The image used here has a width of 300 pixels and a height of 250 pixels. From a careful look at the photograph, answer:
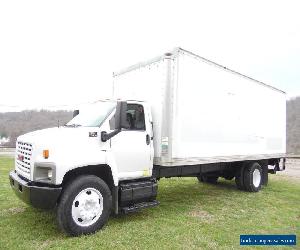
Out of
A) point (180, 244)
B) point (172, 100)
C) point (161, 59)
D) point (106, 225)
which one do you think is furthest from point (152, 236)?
point (161, 59)

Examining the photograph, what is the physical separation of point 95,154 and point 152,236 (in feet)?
6.05

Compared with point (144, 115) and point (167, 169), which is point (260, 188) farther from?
point (144, 115)

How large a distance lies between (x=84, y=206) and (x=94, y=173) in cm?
74

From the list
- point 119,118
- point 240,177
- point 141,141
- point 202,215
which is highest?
point 119,118

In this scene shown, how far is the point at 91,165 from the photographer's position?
5.98 meters

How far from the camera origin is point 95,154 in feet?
19.6

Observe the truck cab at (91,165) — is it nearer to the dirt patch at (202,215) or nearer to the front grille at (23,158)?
the front grille at (23,158)

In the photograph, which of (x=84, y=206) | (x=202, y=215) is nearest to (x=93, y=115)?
(x=84, y=206)

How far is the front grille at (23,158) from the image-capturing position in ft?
18.9

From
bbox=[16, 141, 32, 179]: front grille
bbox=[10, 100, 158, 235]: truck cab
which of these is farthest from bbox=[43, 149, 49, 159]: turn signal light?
bbox=[16, 141, 32, 179]: front grille

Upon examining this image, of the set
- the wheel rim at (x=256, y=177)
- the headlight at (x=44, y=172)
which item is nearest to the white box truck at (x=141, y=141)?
the headlight at (x=44, y=172)

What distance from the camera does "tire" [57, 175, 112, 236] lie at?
5551 mm

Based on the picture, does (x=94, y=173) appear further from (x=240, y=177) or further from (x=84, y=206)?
(x=240, y=177)

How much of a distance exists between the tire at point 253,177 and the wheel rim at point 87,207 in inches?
243
